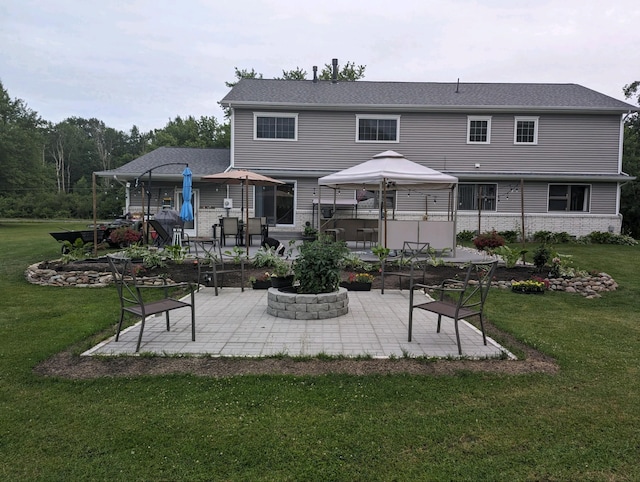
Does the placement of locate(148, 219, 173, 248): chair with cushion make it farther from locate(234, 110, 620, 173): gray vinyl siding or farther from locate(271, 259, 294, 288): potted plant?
locate(234, 110, 620, 173): gray vinyl siding

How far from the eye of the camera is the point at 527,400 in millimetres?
3094

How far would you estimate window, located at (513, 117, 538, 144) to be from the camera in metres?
16.5

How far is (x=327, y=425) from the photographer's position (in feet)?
8.91

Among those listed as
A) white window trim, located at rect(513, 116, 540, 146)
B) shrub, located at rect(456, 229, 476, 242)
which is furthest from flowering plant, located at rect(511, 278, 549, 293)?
white window trim, located at rect(513, 116, 540, 146)

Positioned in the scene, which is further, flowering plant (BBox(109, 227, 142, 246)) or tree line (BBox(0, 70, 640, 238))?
tree line (BBox(0, 70, 640, 238))

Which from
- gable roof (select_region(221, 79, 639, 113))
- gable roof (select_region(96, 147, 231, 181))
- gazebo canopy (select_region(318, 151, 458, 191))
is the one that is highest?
gable roof (select_region(221, 79, 639, 113))

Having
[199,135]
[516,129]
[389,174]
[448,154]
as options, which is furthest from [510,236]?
[199,135]

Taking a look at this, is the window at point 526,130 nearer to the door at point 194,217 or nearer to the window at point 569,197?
the window at point 569,197

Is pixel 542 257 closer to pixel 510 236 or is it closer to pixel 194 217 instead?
pixel 510 236

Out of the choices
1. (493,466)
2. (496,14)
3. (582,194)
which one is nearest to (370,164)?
(496,14)

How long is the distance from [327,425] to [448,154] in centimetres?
1548

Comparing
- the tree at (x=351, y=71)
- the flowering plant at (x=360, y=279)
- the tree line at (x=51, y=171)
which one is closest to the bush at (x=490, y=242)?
the flowering plant at (x=360, y=279)

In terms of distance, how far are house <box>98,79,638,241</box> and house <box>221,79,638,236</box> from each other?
40 millimetres

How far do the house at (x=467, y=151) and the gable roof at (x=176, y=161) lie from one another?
1.32 m
